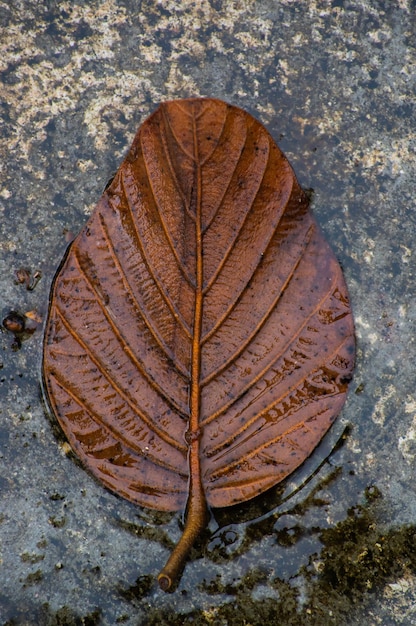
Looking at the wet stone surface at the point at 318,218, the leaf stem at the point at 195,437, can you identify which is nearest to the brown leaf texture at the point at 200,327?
the leaf stem at the point at 195,437

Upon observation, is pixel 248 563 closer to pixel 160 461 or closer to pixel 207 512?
pixel 207 512

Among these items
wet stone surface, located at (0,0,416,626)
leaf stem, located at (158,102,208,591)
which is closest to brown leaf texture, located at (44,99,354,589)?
leaf stem, located at (158,102,208,591)

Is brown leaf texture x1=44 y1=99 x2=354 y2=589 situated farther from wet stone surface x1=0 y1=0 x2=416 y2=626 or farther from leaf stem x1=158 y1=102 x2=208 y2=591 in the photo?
wet stone surface x1=0 y1=0 x2=416 y2=626

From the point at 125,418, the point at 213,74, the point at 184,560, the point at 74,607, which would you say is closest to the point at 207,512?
the point at 184,560

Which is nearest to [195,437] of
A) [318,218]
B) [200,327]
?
[200,327]
